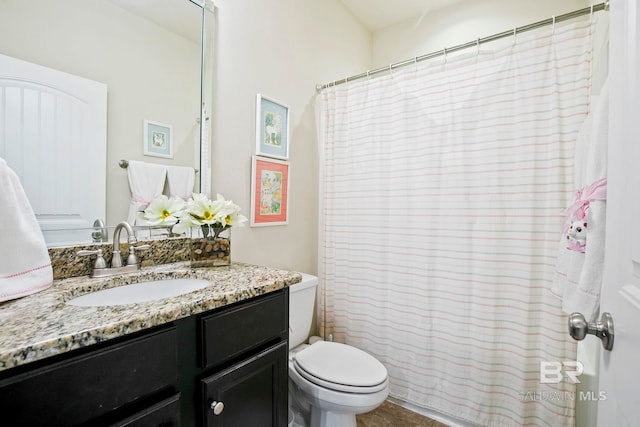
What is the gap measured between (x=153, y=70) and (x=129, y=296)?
3.04 feet

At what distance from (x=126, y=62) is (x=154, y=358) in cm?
112

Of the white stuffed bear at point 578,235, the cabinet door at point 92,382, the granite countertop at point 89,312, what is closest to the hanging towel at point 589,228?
the white stuffed bear at point 578,235

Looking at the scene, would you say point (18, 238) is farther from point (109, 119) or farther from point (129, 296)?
point (109, 119)

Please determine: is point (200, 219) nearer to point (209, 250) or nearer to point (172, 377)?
point (209, 250)

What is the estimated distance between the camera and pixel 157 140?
50.9 inches

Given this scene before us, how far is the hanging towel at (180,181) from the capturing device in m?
1.34

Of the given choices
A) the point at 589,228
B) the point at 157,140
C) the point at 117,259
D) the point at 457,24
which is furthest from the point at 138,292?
the point at 457,24

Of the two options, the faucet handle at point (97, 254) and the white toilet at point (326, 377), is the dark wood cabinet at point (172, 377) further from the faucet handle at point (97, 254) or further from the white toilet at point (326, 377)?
the faucet handle at point (97, 254)

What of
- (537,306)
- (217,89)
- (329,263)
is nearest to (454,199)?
(537,306)

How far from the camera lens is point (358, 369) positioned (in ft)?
4.64

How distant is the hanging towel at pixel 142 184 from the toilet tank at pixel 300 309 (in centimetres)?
78

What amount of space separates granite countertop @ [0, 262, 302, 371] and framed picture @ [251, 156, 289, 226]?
628mm

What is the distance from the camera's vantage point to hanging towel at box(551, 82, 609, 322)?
891 millimetres

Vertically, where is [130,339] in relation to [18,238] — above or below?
below
